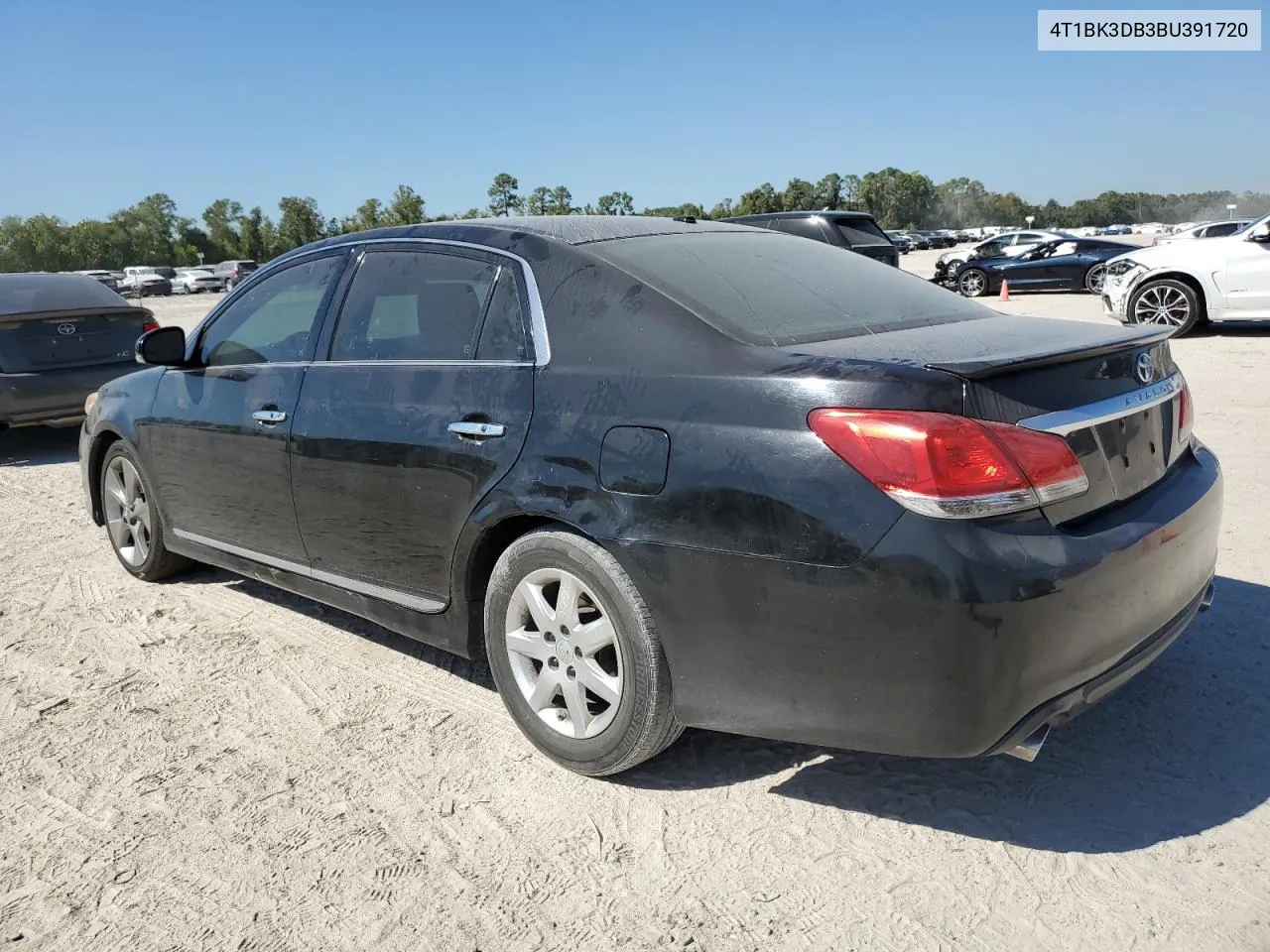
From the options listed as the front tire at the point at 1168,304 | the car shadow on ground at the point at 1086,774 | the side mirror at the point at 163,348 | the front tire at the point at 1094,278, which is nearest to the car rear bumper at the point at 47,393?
the side mirror at the point at 163,348

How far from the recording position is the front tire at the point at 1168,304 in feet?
39.6

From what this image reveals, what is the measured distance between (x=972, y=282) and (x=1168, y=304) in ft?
31.2

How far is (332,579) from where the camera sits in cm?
367

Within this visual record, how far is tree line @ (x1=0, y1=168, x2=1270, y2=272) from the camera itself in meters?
95.4

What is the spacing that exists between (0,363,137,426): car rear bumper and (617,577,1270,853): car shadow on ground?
7367mm

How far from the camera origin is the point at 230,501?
162 inches

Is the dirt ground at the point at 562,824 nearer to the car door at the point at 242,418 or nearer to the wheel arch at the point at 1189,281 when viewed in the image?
the car door at the point at 242,418

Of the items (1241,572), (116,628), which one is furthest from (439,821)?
(1241,572)

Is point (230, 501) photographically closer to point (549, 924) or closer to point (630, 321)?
point (630, 321)

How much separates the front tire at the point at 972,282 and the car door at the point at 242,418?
63.2 feet

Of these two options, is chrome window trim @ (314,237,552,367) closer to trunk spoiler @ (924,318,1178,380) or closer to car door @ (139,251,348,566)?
car door @ (139,251,348,566)

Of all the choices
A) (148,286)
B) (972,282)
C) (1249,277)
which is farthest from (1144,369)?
(148,286)

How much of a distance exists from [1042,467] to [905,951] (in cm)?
113

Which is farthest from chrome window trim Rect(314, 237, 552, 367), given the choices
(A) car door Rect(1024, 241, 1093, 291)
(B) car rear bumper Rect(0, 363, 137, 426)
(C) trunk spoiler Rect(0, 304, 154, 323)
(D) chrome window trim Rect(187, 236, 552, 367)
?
(A) car door Rect(1024, 241, 1093, 291)
